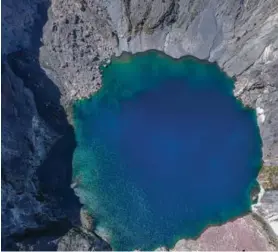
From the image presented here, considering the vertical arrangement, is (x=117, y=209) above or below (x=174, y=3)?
below

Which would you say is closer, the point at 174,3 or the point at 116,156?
the point at 116,156

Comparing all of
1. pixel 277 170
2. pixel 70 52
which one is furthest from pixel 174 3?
pixel 277 170

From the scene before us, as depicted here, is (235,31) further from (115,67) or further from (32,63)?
(32,63)

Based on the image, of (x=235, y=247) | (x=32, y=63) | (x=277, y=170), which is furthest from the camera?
(x=32, y=63)

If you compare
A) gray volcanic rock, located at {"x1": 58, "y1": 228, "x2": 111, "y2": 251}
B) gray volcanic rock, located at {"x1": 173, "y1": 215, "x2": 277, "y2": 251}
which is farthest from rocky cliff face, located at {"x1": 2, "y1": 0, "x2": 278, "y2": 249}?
gray volcanic rock, located at {"x1": 173, "y1": 215, "x2": 277, "y2": 251}

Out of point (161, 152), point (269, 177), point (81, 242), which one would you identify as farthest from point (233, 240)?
point (81, 242)

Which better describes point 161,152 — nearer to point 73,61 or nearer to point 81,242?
point 81,242

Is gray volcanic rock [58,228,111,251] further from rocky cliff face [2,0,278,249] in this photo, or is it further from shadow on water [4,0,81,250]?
rocky cliff face [2,0,278,249]
